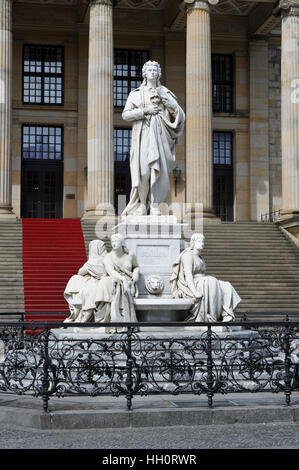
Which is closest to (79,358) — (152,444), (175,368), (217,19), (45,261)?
(175,368)

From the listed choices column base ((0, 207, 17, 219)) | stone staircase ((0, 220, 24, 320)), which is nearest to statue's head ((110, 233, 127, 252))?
stone staircase ((0, 220, 24, 320))

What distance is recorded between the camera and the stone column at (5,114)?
1162 inches

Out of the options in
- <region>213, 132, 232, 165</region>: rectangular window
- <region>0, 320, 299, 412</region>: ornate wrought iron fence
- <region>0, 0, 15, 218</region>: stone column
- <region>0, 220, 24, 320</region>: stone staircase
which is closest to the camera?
<region>0, 320, 299, 412</region>: ornate wrought iron fence

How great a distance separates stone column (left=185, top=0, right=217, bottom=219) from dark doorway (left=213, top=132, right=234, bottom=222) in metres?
7.16

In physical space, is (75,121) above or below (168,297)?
above

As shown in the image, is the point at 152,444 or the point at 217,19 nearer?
the point at 152,444

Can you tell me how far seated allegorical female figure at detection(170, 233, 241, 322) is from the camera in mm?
10180

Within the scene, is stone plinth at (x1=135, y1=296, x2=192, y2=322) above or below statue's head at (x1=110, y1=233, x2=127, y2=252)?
below

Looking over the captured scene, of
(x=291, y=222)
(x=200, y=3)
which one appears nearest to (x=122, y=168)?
(x=200, y=3)

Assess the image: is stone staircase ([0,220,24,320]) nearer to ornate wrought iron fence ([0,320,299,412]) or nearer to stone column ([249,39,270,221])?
ornate wrought iron fence ([0,320,299,412])

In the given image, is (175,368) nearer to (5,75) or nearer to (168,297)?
(168,297)

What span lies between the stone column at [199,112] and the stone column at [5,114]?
7230 millimetres

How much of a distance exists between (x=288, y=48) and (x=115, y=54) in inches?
390

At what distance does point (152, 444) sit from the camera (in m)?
6.74
